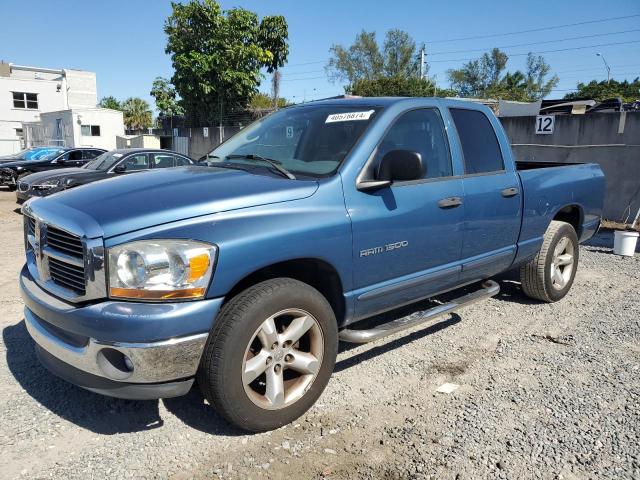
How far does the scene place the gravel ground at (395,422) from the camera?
2582 mm

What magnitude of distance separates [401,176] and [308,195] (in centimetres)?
63

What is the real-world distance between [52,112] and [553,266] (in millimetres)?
34931

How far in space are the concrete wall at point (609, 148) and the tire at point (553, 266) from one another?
19.3 ft

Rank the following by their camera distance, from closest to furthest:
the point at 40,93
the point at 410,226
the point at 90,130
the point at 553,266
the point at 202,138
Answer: the point at 410,226 → the point at 553,266 → the point at 202,138 → the point at 90,130 → the point at 40,93

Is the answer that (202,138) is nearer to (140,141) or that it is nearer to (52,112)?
(140,141)

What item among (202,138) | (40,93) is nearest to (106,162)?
(202,138)

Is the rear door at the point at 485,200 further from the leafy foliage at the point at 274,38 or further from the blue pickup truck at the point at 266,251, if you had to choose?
the leafy foliage at the point at 274,38

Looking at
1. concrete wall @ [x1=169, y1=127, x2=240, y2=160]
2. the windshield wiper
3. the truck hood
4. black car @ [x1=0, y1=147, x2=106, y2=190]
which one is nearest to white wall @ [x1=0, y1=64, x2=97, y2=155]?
concrete wall @ [x1=169, y1=127, x2=240, y2=160]

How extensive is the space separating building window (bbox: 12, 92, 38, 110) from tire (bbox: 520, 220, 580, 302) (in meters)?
45.0

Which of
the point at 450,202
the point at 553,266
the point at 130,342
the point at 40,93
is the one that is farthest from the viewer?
the point at 40,93

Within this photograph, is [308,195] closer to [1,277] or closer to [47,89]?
[1,277]

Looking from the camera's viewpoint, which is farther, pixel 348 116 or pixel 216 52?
pixel 216 52

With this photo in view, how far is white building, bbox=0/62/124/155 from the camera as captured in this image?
101 ft

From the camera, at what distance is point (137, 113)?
6181cm
